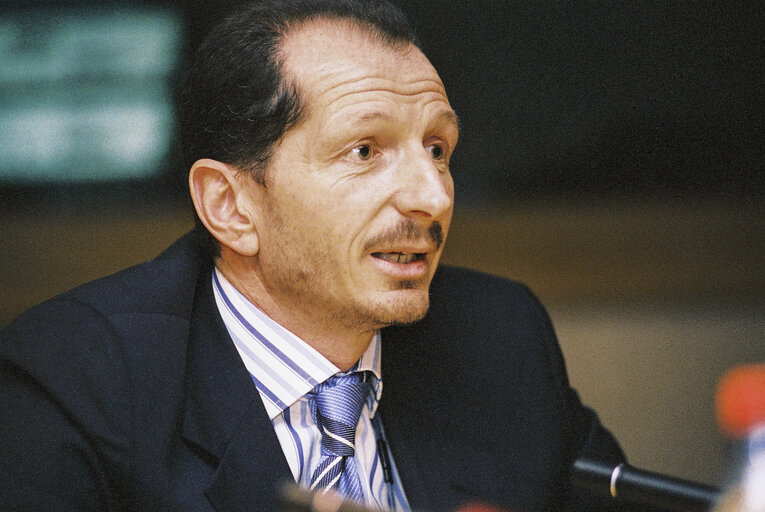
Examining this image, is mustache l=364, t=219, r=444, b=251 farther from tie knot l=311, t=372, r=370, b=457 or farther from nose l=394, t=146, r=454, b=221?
tie knot l=311, t=372, r=370, b=457

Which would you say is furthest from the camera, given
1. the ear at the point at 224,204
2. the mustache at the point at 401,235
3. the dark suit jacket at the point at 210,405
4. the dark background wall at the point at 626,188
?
the dark background wall at the point at 626,188

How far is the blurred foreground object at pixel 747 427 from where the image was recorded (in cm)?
68

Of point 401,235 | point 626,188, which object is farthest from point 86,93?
point 626,188

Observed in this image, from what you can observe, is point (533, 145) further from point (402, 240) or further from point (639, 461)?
point (402, 240)

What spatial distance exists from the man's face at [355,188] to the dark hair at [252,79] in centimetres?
3

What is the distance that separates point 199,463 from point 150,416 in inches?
4.4

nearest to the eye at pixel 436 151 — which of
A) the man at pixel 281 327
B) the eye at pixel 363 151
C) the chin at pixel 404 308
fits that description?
the man at pixel 281 327

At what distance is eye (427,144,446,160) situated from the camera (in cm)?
152

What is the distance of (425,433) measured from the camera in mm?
1596

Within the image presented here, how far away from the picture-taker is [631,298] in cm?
292

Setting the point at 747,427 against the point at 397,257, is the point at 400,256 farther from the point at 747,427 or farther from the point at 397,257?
the point at 747,427

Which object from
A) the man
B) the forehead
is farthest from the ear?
the forehead

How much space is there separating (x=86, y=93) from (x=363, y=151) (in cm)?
161

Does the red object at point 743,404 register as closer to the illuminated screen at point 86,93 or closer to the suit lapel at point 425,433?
the suit lapel at point 425,433
